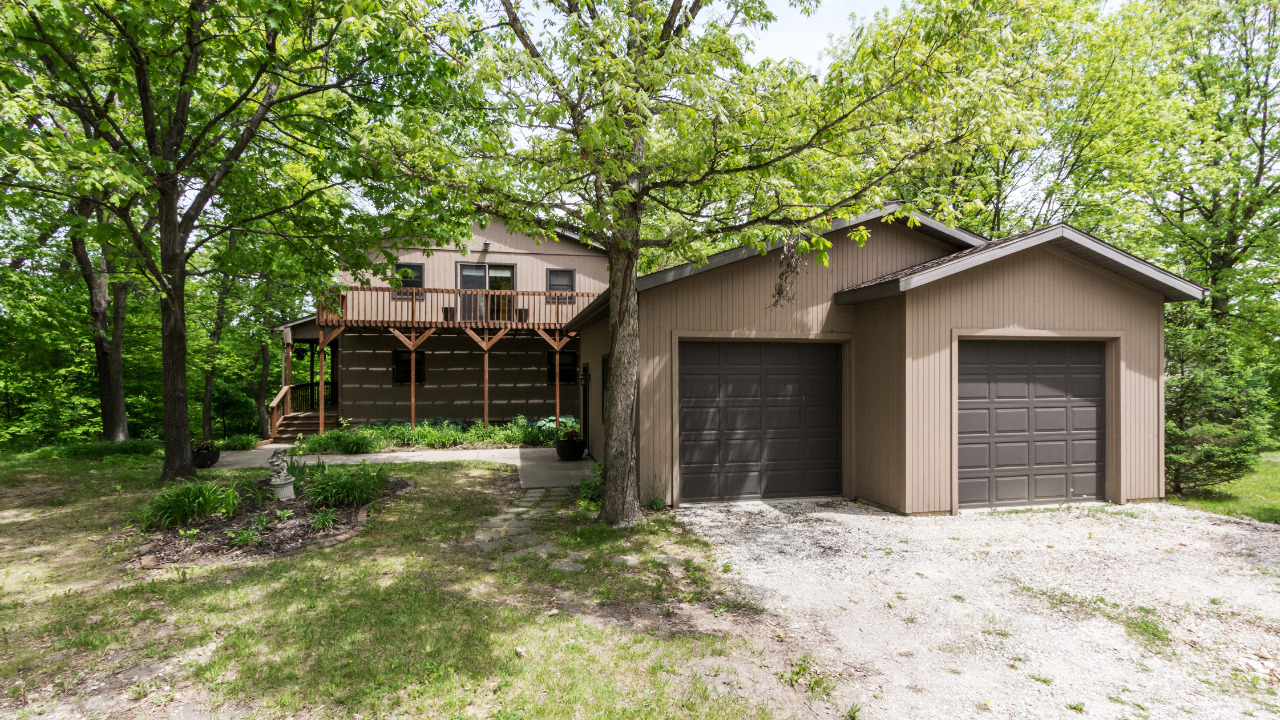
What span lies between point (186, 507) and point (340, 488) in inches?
62.9

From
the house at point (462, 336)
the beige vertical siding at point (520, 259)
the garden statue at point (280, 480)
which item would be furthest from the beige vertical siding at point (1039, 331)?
the beige vertical siding at point (520, 259)

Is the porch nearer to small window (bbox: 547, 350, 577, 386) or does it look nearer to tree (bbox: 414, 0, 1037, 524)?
small window (bbox: 547, 350, 577, 386)

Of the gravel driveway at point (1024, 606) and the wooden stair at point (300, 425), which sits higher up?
the wooden stair at point (300, 425)

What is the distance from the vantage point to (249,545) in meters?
5.90

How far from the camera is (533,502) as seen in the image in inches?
314

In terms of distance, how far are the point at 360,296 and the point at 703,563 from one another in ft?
43.2

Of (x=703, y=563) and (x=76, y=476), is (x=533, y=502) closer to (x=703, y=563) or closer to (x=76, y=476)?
(x=703, y=563)

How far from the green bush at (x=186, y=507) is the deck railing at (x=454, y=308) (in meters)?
8.68

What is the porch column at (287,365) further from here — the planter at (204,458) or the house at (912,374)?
the house at (912,374)

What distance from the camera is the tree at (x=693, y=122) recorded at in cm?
495

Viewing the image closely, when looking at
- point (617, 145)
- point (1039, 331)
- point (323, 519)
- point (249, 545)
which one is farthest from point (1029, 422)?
point (249, 545)

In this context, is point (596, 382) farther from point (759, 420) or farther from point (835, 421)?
point (835, 421)

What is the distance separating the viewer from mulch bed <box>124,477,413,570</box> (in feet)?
18.2

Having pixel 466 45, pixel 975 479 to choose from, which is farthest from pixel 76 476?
pixel 975 479
